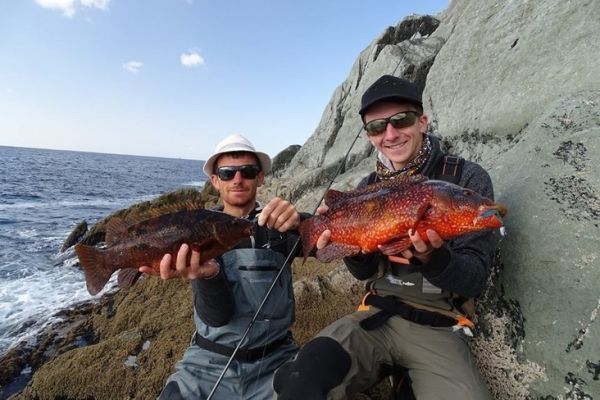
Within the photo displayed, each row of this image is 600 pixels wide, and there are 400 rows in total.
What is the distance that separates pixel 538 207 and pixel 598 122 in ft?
4.30

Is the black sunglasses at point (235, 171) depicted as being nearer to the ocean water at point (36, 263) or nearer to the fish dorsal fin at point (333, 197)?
the fish dorsal fin at point (333, 197)

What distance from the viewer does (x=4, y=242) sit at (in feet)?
60.7

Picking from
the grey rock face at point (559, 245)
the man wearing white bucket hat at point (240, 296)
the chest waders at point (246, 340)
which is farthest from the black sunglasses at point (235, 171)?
the grey rock face at point (559, 245)

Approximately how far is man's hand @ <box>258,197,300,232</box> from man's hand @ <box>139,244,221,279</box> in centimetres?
74

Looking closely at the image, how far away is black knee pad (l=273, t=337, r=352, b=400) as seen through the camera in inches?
119

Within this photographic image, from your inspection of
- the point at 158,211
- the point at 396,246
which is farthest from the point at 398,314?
the point at 158,211

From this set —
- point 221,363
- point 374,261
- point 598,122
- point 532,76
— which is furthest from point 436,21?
point 221,363

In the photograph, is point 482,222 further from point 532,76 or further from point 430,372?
point 532,76

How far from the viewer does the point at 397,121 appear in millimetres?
3988

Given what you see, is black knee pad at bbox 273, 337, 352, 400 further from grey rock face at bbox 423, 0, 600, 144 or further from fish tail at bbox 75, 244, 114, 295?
grey rock face at bbox 423, 0, 600, 144

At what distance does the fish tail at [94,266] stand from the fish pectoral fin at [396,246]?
2.96 meters

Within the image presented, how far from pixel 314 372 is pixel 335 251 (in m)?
1.16

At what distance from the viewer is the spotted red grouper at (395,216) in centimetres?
295

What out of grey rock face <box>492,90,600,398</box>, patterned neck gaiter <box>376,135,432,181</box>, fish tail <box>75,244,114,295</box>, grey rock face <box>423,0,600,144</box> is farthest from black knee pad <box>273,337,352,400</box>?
grey rock face <box>423,0,600,144</box>
